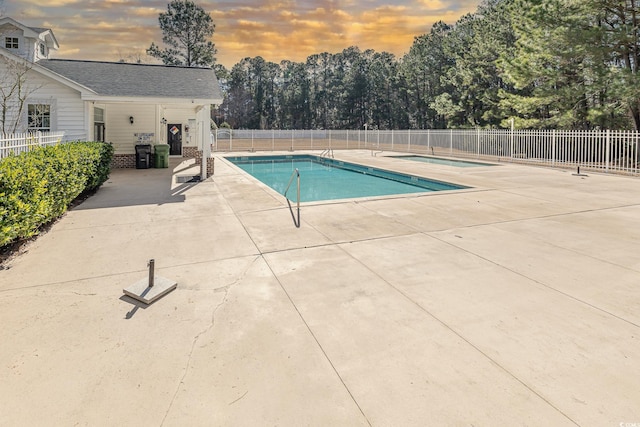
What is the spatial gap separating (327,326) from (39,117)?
1298cm

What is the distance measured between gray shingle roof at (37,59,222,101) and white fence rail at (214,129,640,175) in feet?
46.9

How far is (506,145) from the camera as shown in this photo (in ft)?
64.4

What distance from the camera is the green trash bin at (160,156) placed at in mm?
15031

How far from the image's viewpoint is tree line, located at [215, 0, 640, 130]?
16297 millimetres

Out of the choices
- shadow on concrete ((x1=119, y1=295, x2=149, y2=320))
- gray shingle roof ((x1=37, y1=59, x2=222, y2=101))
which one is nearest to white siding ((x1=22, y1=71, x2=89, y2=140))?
gray shingle roof ((x1=37, y1=59, x2=222, y2=101))

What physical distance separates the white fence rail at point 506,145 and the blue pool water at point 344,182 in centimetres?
753

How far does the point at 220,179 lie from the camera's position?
12242 millimetres

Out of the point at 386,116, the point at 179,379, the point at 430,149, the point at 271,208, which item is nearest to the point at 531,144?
the point at 430,149

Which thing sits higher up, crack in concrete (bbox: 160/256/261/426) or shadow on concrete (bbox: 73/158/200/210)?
shadow on concrete (bbox: 73/158/200/210)

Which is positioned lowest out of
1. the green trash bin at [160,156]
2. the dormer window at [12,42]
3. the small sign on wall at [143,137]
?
the green trash bin at [160,156]

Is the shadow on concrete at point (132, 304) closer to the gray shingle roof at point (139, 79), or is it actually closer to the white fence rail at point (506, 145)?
the gray shingle roof at point (139, 79)

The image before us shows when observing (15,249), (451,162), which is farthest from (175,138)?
(15,249)

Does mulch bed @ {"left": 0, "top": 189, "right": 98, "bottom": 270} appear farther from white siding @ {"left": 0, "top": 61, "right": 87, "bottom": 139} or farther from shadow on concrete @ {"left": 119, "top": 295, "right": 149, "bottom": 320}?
white siding @ {"left": 0, "top": 61, "right": 87, "bottom": 139}

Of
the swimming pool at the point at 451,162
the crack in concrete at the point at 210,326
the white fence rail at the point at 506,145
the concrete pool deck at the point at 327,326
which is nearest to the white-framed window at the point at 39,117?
the concrete pool deck at the point at 327,326
